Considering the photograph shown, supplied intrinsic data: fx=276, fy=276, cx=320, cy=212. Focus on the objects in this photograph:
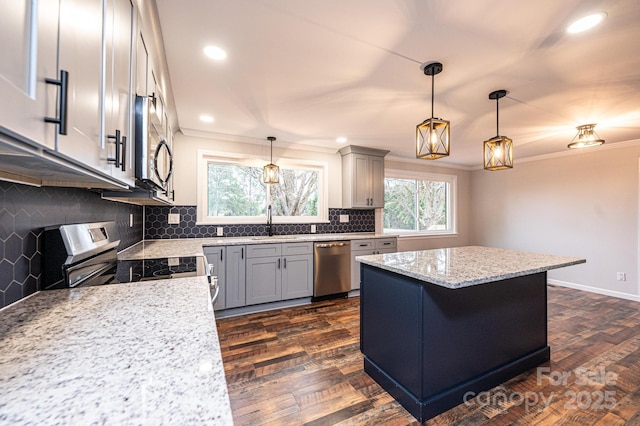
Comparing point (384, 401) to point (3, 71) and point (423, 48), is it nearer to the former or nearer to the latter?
point (3, 71)

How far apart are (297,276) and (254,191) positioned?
54.0 inches

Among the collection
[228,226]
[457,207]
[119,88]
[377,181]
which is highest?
[377,181]

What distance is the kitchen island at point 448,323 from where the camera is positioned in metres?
1.62

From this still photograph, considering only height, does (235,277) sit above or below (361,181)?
below

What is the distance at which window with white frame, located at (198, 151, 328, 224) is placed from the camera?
12.2 ft

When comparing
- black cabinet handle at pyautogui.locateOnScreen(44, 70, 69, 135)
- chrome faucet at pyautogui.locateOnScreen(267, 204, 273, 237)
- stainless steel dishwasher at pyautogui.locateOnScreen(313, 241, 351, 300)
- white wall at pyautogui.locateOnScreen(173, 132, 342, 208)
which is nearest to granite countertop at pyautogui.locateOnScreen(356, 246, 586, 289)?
black cabinet handle at pyautogui.locateOnScreen(44, 70, 69, 135)

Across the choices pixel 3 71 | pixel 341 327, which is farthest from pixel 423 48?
pixel 341 327

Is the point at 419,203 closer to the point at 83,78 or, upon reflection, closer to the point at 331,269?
the point at 331,269

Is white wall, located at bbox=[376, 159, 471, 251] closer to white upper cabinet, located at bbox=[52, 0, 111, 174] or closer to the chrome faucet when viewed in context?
the chrome faucet

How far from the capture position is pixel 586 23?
4.96ft

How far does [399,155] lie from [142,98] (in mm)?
4364

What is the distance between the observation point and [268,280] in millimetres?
3424

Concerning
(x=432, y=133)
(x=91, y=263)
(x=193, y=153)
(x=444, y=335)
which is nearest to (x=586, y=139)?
(x=432, y=133)

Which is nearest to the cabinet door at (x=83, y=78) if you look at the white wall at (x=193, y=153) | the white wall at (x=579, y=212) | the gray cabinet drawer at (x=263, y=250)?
the gray cabinet drawer at (x=263, y=250)
